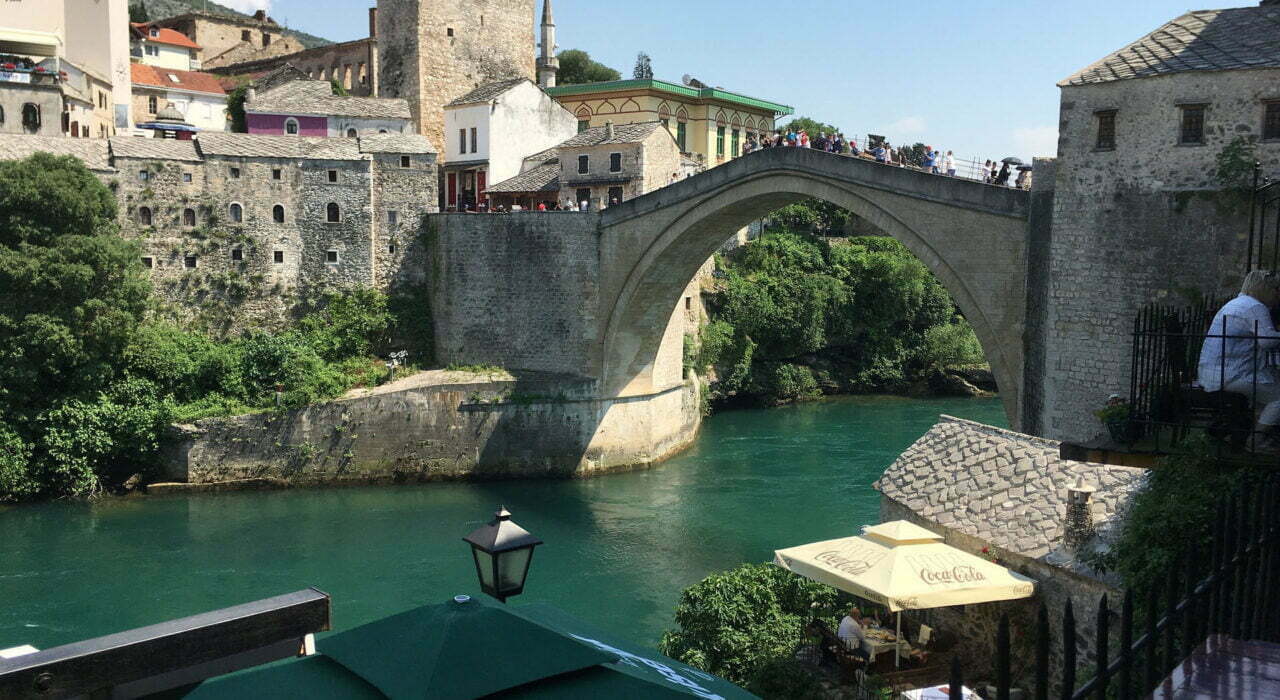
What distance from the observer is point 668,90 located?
125 feet

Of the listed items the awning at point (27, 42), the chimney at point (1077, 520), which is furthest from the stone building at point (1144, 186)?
the awning at point (27, 42)

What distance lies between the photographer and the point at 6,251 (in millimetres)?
22156

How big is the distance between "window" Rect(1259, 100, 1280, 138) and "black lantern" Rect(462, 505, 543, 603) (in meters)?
11.9

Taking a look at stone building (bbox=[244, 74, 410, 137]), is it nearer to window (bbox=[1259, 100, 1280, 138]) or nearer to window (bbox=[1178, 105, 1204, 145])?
window (bbox=[1178, 105, 1204, 145])

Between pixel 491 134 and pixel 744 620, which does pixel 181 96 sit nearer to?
pixel 491 134

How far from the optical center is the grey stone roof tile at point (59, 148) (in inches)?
998

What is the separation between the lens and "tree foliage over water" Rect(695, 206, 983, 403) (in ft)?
111

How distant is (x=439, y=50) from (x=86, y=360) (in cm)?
1609

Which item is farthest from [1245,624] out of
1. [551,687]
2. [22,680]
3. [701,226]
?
[701,226]

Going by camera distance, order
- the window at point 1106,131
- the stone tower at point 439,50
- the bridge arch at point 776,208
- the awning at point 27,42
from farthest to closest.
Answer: the stone tower at point 439,50, the awning at point 27,42, the bridge arch at point 776,208, the window at point 1106,131

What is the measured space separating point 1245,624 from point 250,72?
4801 cm

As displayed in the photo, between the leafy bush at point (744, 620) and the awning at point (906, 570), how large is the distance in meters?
0.87

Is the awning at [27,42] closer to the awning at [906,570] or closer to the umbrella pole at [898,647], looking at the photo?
the awning at [906,570]

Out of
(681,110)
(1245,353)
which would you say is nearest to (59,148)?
(681,110)
